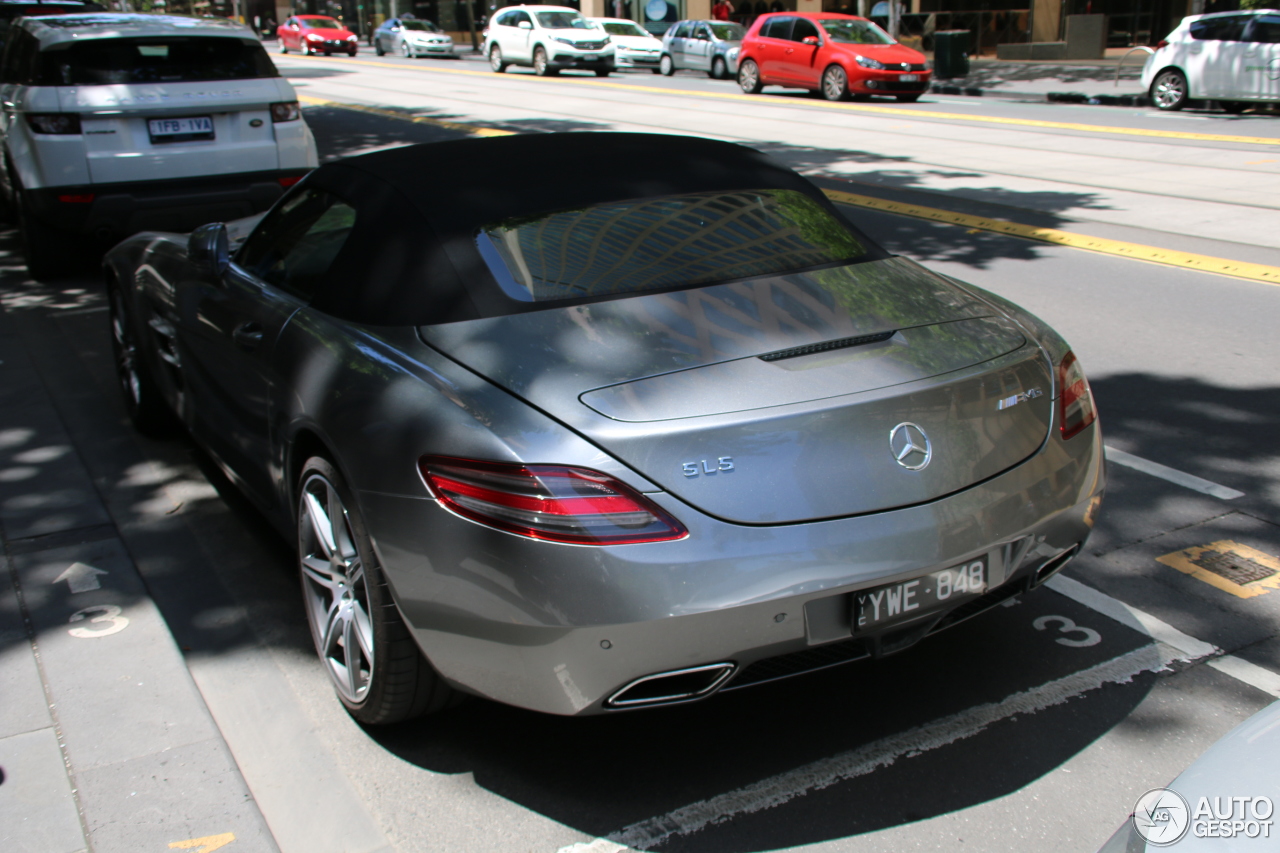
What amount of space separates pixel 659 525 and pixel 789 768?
34.2 inches

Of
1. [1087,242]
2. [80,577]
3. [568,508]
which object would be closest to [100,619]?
[80,577]

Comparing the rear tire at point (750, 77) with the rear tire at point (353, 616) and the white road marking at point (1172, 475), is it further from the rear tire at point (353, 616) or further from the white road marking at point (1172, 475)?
the rear tire at point (353, 616)

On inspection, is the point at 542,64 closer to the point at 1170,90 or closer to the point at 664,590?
the point at 1170,90

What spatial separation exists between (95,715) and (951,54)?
2934 centimetres

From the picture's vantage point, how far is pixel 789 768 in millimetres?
2988

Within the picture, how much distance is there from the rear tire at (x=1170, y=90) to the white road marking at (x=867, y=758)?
64.2ft

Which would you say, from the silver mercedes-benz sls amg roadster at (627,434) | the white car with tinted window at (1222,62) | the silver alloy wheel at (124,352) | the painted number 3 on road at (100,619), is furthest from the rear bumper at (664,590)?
the white car with tinted window at (1222,62)

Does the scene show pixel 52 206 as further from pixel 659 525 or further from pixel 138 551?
pixel 659 525

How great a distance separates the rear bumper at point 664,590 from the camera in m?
2.51

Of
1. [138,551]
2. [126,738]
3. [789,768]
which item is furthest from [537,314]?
[138,551]

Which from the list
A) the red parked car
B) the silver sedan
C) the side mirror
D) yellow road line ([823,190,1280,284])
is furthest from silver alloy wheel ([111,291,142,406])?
the red parked car

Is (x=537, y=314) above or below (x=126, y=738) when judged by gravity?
above

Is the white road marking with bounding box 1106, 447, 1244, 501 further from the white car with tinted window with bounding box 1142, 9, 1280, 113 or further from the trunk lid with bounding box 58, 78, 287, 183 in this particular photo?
the white car with tinted window with bounding box 1142, 9, 1280, 113

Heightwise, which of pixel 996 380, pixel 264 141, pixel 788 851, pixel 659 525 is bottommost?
pixel 788 851
